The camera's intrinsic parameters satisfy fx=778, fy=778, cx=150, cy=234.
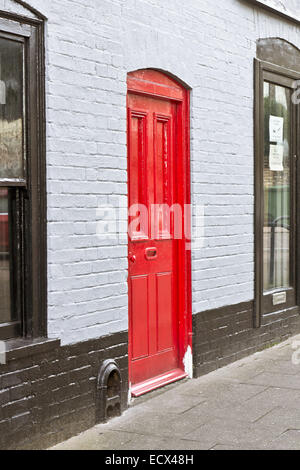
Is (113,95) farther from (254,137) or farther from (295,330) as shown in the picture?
(295,330)

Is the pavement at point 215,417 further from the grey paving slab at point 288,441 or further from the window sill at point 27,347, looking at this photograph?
the window sill at point 27,347

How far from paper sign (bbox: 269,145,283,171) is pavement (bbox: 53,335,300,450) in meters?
2.43

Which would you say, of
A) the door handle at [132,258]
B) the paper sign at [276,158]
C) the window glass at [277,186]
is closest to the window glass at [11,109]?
the door handle at [132,258]

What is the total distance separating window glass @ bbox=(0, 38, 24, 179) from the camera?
4.86 metres

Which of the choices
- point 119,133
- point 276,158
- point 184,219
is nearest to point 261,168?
point 276,158

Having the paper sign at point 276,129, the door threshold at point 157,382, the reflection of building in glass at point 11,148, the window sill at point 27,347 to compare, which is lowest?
the door threshold at point 157,382

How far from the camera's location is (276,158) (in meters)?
8.86

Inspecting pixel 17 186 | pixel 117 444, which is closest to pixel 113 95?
pixel 17 186

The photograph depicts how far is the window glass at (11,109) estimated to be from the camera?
4863 mm

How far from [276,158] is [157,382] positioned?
3379 millimetres

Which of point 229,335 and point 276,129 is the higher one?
point 276,129

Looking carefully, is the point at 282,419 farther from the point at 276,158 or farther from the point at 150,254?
the point at 276,158

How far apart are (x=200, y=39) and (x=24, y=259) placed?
309 cm

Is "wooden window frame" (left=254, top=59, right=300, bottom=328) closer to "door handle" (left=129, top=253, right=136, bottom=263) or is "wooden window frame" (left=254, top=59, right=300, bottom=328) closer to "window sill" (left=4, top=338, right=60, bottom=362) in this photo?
"door handle" (left=129, top=253, right=136, bottom=263)
